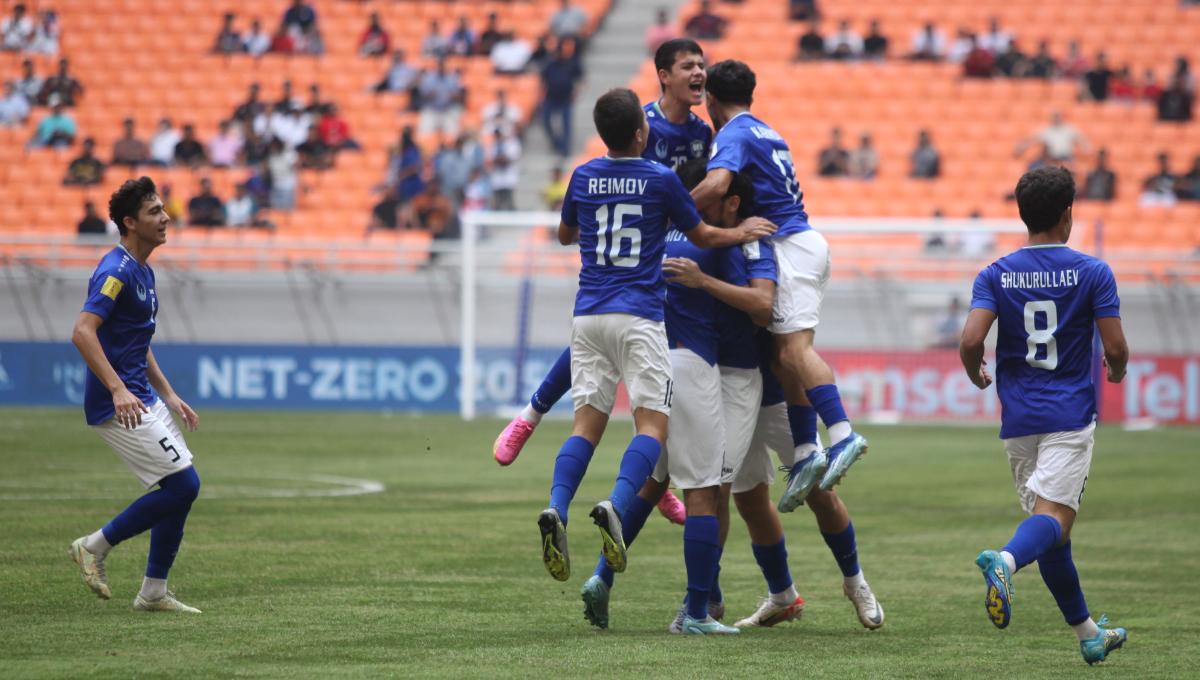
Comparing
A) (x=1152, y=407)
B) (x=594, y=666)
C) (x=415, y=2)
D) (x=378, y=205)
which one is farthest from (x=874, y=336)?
(x=594, y=666)

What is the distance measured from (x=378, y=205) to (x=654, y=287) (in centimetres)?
2065

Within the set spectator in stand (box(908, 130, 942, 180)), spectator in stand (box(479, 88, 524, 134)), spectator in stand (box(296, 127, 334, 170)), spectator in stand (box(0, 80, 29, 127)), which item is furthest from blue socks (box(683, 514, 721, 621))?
spectator in stand (box(0, 80, 29, 127))

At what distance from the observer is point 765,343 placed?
8398 mm

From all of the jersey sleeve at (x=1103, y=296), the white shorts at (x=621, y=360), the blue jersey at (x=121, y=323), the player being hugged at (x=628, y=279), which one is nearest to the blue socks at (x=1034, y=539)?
the jersey sleeve at (x=1103, y=296)

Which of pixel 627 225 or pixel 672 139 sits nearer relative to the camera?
pixel 627 225

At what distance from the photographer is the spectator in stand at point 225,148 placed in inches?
1196

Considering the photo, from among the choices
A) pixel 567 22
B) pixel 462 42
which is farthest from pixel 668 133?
pixel 462 42

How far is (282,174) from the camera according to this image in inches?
1176

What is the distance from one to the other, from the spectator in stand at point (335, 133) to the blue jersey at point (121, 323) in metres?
22.4

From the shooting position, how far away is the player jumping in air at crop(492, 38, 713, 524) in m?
8.75

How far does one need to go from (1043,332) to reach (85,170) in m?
24.9

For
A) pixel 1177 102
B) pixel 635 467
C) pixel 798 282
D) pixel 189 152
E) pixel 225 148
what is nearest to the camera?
pixel 635 467

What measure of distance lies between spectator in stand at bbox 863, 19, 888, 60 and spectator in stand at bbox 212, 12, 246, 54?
1172 centimetres

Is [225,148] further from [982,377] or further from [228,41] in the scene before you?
[982,377]
